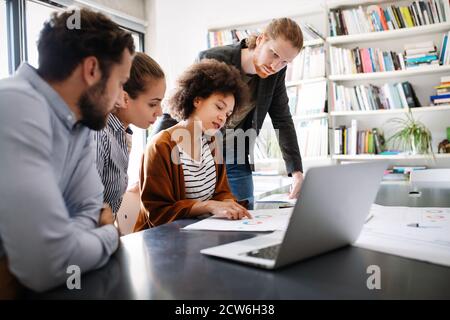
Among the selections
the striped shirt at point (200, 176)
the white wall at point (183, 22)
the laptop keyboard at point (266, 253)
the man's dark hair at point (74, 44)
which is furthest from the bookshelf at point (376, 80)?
the man's dark hair at point (74, 44)

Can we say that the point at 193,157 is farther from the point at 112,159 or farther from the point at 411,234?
the point at 411,234

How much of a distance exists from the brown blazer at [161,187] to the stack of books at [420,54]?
2.63m

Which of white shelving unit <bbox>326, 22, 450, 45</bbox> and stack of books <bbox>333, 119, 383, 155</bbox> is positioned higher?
white shelving unit <bbox>326, 22, 450, 45</bbox>

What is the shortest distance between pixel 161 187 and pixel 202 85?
1.82 ft

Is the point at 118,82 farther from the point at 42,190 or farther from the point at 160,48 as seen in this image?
the point at 160,48

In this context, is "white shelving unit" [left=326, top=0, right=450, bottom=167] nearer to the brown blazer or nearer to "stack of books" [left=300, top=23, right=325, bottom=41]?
"stack of books" [left=300, top=23, right=325, bottom=41]

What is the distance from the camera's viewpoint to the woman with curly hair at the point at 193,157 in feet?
4.02

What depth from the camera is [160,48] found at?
13.5ft

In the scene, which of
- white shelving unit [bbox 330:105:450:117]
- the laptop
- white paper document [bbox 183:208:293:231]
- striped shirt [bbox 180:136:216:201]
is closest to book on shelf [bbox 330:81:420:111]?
white shelving unit [bbox 330:105:450:117]

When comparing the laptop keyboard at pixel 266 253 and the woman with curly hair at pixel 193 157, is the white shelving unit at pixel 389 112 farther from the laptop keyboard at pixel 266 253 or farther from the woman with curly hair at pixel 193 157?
the laptop keyboard at pixel 266 253

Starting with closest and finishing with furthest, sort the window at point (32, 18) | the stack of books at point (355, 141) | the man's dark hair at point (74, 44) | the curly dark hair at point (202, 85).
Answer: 1. the man's dark hair at point (74, 44)
2. the curly dark hair at point (202, 85)
3. the window at point (32, 18)
4. the stack of books at point (355, 141)

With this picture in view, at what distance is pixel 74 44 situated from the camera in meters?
0.72

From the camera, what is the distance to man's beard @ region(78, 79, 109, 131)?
0.73 m

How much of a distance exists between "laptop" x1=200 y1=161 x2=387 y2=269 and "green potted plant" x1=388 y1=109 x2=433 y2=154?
2.72m
